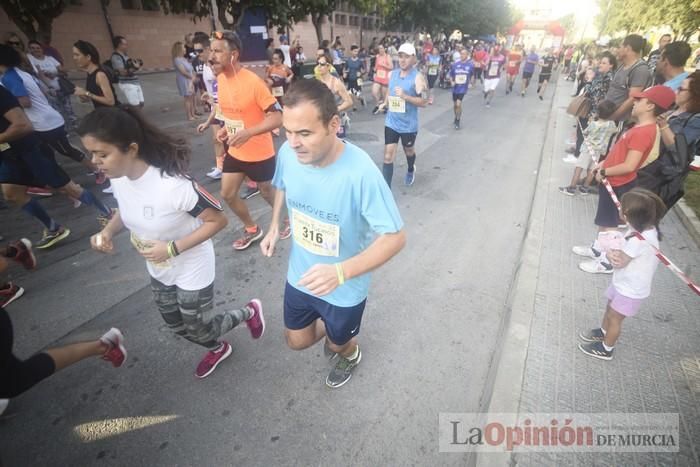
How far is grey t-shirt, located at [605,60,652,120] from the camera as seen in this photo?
4.80 m

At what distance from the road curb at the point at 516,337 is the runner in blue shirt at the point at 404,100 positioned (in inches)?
89.6

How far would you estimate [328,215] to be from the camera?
70.6 inches

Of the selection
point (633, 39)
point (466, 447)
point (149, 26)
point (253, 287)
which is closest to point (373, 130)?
point (633, 39)

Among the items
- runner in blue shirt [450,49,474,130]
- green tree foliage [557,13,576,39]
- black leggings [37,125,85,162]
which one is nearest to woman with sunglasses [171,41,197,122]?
black leggings [37,125,85,162]

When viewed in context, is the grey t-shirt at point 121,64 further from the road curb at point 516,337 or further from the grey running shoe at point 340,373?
the road curb at point 516,337

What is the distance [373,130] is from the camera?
30.8 feet

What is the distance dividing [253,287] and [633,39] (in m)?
6.26

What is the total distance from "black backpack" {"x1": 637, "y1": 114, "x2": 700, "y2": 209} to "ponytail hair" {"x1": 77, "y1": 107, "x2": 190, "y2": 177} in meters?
4.22

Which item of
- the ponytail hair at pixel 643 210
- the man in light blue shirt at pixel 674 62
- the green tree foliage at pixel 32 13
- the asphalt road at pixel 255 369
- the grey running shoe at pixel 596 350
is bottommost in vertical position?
the asphalt road at pixel 255 369

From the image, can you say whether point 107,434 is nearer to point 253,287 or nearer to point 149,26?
point 253,287

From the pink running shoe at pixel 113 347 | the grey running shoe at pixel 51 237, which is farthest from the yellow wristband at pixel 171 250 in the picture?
the grey running shoe at pixel 51 237

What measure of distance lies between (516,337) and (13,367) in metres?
3.44

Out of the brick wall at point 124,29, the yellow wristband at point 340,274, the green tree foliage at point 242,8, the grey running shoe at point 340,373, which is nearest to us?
the yellow wristband at point 340,274

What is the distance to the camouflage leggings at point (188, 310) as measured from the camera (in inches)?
88.3
